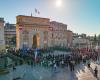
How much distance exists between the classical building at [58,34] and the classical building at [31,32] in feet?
36.0

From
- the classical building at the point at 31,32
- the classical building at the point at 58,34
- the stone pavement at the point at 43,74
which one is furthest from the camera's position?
the classical building at the point at 58,34

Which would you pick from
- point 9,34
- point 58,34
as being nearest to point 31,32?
point 58,34

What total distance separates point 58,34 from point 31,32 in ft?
73.5

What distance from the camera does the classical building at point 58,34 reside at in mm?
71912

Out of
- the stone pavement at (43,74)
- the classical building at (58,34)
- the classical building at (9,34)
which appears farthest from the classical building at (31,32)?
the classical building at (9,34)

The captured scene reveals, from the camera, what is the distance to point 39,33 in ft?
189

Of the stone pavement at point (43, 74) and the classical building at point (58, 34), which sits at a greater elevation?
the classical building at point (58, 34)

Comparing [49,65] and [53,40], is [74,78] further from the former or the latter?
[53,40]

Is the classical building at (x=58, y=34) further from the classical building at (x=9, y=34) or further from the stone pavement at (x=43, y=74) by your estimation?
the stone pavement at (x=43, y=74)

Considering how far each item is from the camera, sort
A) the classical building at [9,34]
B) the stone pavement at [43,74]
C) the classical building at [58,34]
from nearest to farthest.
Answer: the stone pavement at [43,74]
the classical building at [58,34]
the classical building at [9,34]

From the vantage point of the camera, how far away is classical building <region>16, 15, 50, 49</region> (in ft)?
170

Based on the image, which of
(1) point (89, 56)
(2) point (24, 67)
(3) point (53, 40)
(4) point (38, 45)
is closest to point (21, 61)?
(2) point (24, 67)

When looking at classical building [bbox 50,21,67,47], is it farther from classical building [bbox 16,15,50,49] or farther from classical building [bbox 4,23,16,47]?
classical building [bbox 4,23,16,47]

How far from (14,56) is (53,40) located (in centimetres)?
3716
